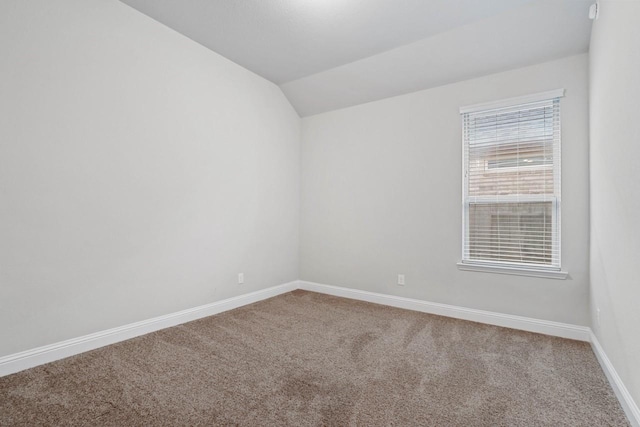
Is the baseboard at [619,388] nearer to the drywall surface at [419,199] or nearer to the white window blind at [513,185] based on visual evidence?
the drywall surface at [419,199]

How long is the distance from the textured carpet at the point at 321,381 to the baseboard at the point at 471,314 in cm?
13

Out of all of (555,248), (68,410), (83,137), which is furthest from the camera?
(555,248)

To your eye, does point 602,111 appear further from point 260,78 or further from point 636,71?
point 260,78

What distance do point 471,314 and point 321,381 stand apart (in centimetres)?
205

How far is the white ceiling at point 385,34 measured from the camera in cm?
267

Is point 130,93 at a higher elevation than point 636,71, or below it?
higher

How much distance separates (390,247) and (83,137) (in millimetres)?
3316

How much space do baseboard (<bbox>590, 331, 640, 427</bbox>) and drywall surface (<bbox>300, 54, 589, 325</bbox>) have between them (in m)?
0.54

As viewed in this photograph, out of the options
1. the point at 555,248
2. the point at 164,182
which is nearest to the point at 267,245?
the point at 164,182

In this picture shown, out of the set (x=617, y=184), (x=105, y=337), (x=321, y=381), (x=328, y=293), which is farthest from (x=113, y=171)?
(x=617, y=184)

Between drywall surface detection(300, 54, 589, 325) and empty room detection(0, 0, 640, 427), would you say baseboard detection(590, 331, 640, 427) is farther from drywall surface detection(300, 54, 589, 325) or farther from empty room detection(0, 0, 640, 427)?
drywall surface detection(300, 54, 589, 325)

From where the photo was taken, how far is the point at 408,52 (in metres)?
3.33

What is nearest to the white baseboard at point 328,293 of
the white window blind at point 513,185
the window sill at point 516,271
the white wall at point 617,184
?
the white wall at point 617,184

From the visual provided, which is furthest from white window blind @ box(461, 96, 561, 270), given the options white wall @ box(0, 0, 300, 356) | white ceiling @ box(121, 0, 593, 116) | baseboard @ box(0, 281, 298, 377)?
baseboard @ box(0, 281, 298, 377)
